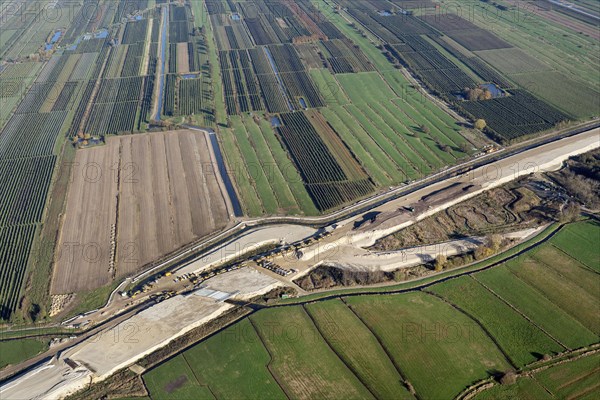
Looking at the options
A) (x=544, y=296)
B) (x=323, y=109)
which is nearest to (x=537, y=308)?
(x=544, y=296)

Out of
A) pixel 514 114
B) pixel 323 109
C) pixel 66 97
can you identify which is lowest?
pixel 514 114

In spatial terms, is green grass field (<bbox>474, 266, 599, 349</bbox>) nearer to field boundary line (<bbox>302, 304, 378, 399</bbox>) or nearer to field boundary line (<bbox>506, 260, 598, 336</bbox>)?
field boundary line (<bbox>506, 260, 598, 336</bbox>)

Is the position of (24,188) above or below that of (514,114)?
below

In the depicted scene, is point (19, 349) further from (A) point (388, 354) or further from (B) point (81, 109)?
(B) point (81, 109)

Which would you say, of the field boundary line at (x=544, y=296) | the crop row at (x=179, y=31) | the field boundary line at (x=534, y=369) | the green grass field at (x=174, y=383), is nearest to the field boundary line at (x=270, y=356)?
the green grass field at (x=174, y=383)

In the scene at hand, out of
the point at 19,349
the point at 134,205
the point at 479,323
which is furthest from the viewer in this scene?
the point at 134,205

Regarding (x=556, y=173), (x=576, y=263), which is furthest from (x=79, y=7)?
(x=576, y=263)

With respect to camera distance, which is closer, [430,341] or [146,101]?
[430,341]
